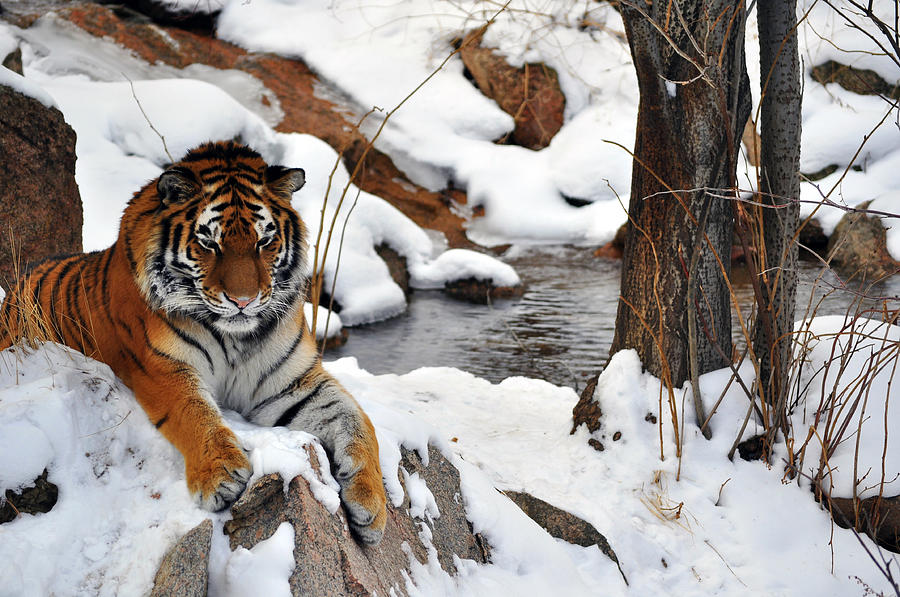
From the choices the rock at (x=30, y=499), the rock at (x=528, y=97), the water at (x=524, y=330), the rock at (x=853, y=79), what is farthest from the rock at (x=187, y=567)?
the rock at (x=528, y=97)

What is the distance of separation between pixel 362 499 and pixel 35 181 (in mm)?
3534

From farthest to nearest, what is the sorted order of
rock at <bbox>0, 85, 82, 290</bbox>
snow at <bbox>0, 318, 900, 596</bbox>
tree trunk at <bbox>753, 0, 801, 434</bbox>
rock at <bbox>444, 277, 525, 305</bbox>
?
1. rock at <bbox>444, 277, 525, 305</bbox>
2. rock at <bbox>0, 85, 82, 290</bbox>
3. tree trunk at <bbox>753, 0, 801, 434</bbox>
4. snow at <bbox>0, 318, 900, 596</bbox>

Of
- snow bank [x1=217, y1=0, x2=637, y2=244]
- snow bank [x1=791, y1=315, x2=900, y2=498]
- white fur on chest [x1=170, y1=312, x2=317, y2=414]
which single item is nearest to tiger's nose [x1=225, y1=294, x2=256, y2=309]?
white fur on chest [x1=170, y1=312, x2=317, y2=414]

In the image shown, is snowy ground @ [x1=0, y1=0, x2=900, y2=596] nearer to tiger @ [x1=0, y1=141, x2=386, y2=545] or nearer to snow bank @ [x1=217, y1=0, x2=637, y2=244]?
tiger @ [x1=0, y1=141, x2=386, y2=545]

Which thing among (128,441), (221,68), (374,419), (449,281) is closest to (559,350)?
(449,281)

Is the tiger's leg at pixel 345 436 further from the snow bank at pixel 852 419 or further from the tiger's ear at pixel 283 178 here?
the snow bank at pixel 852 419

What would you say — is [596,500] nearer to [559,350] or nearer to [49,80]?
[559,350]

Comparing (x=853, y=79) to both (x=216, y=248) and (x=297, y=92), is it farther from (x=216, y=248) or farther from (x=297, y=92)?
(x=216, y=248)

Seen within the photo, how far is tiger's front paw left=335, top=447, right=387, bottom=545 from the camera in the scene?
229 centimetres

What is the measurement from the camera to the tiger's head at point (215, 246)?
244cm

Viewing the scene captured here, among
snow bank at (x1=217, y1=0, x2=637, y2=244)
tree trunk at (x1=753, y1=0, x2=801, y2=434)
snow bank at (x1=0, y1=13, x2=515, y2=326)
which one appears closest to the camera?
tree trunk at (x1=753, y1=0, x2=801, y2=434)

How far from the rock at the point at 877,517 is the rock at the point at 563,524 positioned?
3.21ft

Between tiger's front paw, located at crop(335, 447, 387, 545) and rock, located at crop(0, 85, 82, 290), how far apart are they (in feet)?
9.56

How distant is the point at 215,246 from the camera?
2479 mm
